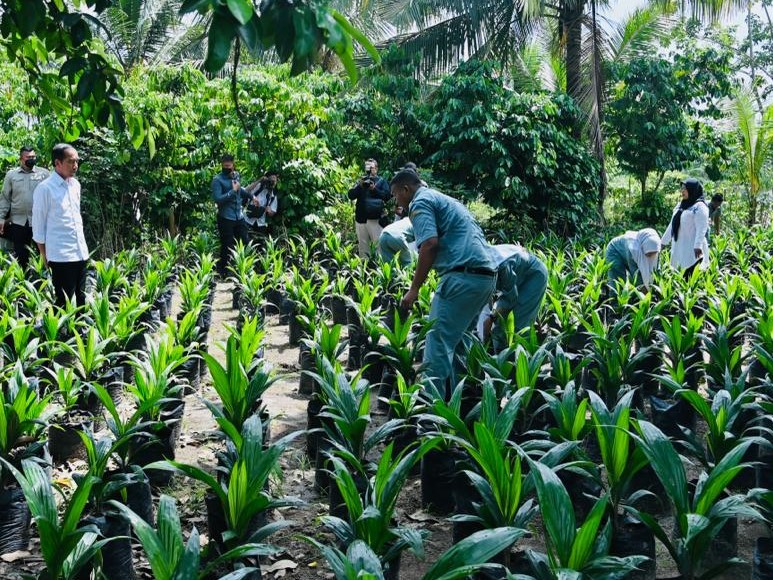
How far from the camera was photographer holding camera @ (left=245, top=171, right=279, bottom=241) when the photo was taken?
11.5 m

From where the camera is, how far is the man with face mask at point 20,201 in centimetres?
850

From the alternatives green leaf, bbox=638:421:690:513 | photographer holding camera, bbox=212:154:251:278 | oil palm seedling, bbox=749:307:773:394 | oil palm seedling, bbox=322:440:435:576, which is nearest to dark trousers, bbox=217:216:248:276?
photographer holding camera, bbox=212:154:251:278

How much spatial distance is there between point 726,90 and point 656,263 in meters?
8.85

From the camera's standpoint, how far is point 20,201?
858cm

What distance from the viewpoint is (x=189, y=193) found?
1270 cm

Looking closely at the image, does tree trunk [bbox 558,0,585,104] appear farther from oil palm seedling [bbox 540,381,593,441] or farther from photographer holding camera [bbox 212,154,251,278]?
oil palm seedling [bbox 540,381,593,441]

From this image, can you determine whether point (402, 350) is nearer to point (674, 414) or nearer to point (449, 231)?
point (449, 231)

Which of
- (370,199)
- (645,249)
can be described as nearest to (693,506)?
(645,249)

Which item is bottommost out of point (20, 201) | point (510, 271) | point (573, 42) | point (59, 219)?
point (510, 271)

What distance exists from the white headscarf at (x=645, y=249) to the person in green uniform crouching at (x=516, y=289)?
1795 millimetres

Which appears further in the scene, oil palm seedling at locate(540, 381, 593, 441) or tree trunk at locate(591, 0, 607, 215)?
tree trunk at locate(591, 0, 607, 215)

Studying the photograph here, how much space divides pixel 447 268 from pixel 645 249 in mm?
3105

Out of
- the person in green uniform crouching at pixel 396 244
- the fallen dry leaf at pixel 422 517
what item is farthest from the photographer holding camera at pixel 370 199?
the fallen dry leaf at pixel 422 517

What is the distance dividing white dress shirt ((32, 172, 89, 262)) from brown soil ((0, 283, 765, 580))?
1.59 meters
